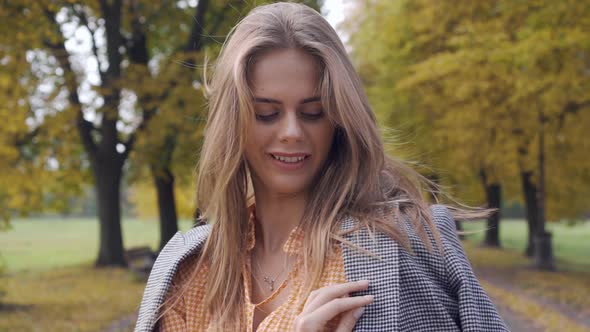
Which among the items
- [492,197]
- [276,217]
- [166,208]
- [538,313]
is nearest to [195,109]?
[166,208]

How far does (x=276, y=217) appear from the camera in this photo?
7.72ft

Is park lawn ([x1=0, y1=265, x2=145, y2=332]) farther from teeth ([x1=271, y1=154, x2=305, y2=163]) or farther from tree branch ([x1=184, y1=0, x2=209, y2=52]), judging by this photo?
teeth ([x1=271, y1=154, x2=305, y2=163])

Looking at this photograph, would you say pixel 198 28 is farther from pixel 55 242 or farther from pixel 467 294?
pixel 55 242

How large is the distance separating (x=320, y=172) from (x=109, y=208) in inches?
662

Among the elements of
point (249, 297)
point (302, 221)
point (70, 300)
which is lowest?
point (70, 300)

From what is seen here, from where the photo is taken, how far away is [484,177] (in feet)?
78.4

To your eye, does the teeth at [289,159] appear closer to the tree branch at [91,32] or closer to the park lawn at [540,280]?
the park lawn at [540,280]

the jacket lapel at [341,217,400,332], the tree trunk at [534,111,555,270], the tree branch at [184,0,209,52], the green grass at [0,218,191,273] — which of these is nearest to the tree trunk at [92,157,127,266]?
the green grass at [0,218,191,273]

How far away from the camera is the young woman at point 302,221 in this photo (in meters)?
1.83

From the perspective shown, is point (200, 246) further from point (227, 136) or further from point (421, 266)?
point (421, 266)

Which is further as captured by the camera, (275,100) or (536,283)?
(536,283)

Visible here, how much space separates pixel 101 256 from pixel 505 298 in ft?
37.4

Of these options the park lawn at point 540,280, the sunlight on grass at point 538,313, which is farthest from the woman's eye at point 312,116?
the park lawn at point 540,280

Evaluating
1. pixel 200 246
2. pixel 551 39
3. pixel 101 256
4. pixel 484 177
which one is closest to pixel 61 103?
pixel 101 256
